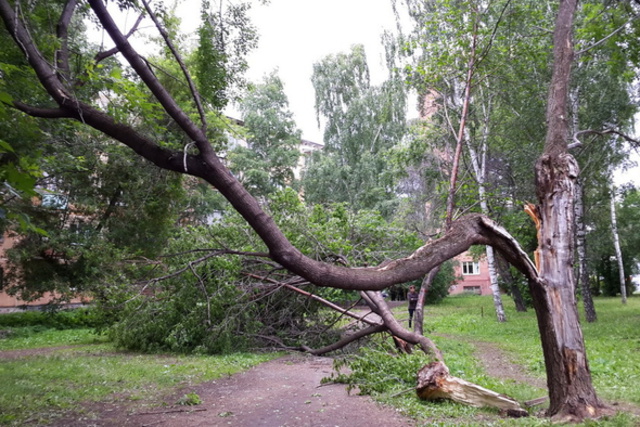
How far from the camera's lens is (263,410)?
19.7 feet

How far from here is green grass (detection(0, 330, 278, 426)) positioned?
586cm

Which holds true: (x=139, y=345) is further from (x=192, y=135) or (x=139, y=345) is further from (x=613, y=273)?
(x=613, y=273)

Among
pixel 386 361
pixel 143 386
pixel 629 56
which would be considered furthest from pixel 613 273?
pixel 143 386

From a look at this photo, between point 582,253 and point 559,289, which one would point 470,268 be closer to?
point 582,253

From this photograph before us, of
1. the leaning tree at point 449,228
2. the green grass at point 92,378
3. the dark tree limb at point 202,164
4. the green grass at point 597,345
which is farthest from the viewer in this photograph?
the green grass at point 597,345

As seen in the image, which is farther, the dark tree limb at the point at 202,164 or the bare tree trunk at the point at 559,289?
the bare tree trunk at the point at 559,289

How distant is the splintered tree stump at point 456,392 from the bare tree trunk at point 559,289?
546 millimetres

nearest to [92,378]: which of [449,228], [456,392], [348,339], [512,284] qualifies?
[348,339]

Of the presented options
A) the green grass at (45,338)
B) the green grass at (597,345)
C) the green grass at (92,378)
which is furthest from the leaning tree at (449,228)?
the green grass at (45,338)

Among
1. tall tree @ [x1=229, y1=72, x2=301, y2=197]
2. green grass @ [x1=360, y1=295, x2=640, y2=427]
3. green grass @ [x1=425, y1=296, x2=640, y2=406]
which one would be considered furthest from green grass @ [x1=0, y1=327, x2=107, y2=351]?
tall tree @ [x1=229, y1=72, x2=301, y2=197]

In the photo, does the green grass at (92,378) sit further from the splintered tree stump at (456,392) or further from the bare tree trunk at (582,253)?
the bare tree trunk at (582,253)

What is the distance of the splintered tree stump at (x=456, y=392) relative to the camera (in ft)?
17.6

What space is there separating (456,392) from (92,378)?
5.92 metres

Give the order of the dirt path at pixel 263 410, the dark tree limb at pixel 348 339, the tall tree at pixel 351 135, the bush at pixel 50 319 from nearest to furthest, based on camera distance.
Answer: the dirt path at pixel 263 410
the dark tree limb at pixel 348 339
the bush at pixel 50 319
the tall tree at pixel 351 135
